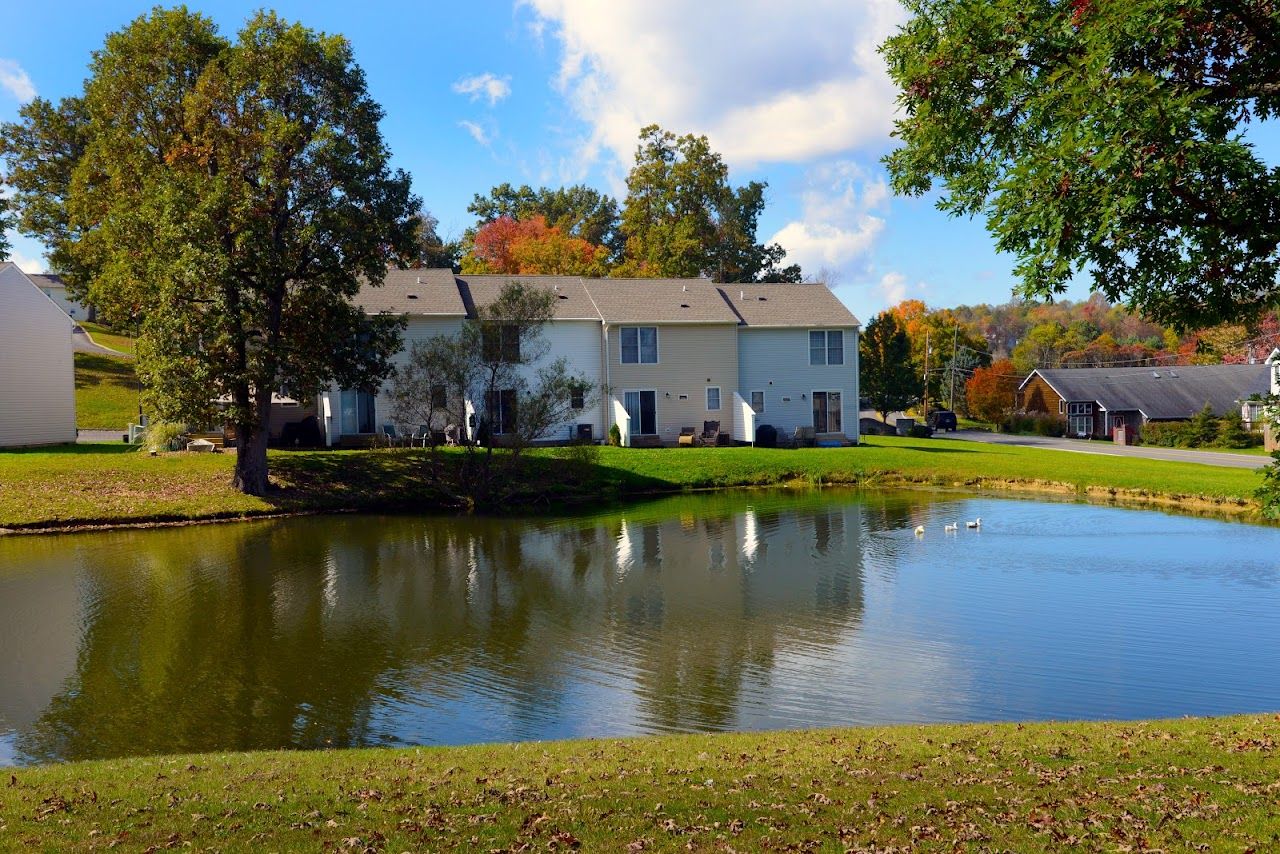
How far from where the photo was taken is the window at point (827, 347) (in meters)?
42.4

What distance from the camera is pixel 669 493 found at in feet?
108

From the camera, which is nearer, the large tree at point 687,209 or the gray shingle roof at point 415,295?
the gray shingle roof at point 415,295

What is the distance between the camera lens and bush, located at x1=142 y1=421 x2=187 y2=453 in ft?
101

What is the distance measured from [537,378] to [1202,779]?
32368 mm

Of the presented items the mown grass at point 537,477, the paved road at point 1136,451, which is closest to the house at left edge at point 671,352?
the mown grass at point 537,477

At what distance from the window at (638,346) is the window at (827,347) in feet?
23.1

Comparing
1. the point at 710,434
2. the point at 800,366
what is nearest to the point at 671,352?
the point at 710,434

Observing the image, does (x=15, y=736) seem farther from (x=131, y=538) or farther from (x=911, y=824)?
(x=131, y=538)

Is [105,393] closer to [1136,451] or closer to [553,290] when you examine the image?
[553,290]

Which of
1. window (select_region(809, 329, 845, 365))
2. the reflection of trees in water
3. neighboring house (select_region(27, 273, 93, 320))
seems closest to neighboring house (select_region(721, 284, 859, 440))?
window (select_region(809, 329, 845, 365))

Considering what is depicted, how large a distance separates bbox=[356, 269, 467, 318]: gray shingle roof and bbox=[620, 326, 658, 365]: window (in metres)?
6.54

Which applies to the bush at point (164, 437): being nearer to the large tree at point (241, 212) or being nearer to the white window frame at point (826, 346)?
the large tree at point (241, 212)

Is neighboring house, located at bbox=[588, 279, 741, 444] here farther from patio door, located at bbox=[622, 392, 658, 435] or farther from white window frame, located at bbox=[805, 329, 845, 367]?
white window frame, located at bbox=[805, 329, 845, 367]

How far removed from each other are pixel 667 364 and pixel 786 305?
22.3ft
